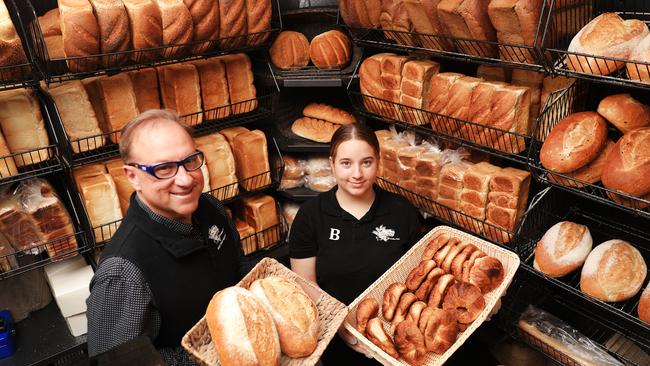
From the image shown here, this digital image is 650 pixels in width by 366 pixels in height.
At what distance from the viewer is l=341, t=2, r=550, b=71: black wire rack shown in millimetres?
1968

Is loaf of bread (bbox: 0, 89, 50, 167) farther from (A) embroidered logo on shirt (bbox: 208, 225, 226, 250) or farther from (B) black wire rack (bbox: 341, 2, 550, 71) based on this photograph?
(B) black wire rack (bbox: 341, 2, 550, 71)

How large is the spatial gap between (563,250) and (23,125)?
8.43 feet

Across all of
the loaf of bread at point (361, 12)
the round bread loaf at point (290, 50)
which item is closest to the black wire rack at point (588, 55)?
the loaf of bread at point (361, 12)

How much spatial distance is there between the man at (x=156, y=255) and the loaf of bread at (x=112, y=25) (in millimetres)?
913

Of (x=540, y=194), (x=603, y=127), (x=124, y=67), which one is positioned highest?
(x=124, y=67)

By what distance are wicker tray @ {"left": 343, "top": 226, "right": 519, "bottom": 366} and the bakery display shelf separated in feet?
5.16

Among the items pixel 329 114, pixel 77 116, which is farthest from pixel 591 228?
pixel 77 116

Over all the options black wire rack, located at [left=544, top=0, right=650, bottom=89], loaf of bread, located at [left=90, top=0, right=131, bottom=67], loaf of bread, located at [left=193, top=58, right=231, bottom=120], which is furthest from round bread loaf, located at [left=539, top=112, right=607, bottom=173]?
loaf of bread, located at [left=90, top=0, right=131, bottom=67]

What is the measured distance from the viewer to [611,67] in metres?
1.70

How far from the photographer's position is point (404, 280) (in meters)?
1.96

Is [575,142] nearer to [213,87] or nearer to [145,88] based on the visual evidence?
[213,87]

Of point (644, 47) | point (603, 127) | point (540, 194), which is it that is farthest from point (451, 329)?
point (644, 47)

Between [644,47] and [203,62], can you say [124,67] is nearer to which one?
[203,62]

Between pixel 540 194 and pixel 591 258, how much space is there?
348 millimetres
